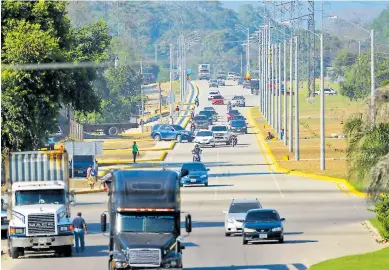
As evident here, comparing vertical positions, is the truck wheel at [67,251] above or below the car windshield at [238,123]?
above

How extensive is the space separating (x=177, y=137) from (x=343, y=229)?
65.9 m

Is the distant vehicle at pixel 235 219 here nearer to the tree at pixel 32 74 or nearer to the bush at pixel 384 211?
the bush at pixel 384 211

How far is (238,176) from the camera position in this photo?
77.4 meters

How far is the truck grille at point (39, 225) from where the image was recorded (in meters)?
40.7

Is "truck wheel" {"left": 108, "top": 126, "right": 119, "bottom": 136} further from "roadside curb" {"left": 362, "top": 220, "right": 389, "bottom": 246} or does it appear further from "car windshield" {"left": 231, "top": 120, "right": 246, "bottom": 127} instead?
"roadside curb" {"left": 362, "top": 220, "right": 389, "bottom": 246}

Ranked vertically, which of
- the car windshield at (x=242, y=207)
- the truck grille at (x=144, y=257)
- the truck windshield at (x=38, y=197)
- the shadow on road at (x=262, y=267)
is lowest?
the shadow on road at (x=262, y=267)

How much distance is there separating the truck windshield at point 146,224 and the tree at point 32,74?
20.8 m

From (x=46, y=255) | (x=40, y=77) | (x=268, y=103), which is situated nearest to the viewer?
(x=46, y=255)

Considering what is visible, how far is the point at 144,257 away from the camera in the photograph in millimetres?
32688

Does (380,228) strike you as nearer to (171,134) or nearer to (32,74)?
(32,74)

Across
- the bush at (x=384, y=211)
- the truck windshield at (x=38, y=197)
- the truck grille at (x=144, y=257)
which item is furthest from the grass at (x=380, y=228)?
the truck grille at (x=144, y=257)

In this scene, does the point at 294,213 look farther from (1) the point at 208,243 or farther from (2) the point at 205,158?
(2) the point at 205,158

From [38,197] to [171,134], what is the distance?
73127mm

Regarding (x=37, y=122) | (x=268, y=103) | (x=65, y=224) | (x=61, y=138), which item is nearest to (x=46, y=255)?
(x=65, y=224)
